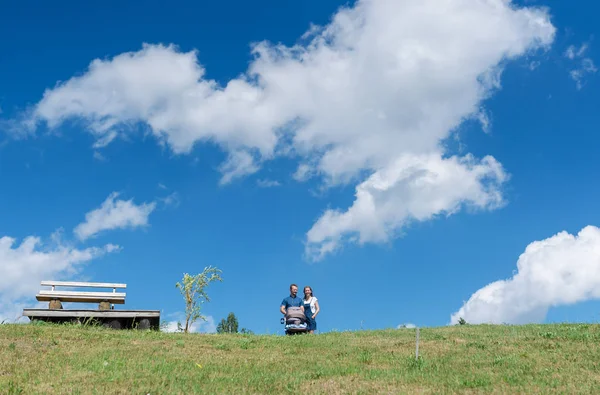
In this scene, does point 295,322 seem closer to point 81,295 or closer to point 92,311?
point 92,311

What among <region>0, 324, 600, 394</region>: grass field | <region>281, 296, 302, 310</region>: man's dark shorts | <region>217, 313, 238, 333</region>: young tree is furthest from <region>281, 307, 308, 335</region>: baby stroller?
<region>217, 313, 238, 333</region>: young tree

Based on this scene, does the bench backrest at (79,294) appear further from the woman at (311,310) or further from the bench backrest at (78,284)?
the woman at (311,310)

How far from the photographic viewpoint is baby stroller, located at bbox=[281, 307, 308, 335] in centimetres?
2305

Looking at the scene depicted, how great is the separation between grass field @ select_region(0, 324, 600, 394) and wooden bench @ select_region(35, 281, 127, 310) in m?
6.01

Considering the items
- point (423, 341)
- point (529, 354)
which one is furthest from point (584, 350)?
point (423, 341)

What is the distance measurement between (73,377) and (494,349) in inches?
441

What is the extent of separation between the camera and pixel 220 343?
720 inches

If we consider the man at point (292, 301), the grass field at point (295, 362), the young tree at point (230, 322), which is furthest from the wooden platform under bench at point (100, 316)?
the young tree at point (230, 322)

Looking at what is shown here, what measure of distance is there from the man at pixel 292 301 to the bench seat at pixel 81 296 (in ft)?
28.3

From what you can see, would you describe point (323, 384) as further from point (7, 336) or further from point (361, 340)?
point (7, 336)

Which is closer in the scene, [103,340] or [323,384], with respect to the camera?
[323,384]

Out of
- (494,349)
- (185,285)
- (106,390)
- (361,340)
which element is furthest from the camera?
(185,285)

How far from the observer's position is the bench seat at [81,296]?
86.8 feet

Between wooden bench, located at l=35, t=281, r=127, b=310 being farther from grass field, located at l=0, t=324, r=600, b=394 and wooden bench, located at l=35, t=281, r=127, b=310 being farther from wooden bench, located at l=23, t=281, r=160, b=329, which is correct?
grass field, located at l=0, t=324, r=600, b=394
